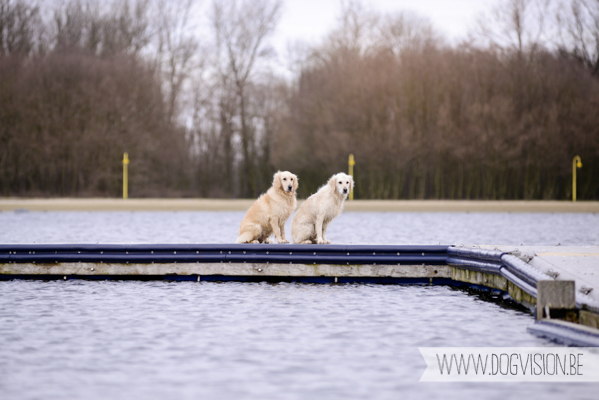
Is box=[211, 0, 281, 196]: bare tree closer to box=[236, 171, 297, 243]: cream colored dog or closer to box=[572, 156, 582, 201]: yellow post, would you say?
box=[572, 156, 582, 201]: yellow post

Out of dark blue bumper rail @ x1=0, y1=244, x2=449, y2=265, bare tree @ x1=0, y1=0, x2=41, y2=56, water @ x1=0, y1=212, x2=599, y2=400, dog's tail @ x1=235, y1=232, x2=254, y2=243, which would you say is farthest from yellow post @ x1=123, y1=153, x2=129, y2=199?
dog's tail @ x1=235, y1=232, x2=254, y2=243

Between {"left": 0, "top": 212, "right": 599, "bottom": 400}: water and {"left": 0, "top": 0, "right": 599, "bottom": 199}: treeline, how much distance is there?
103 feet

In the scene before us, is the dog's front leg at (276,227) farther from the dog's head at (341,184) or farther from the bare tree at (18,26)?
the bare tree at (18,26)

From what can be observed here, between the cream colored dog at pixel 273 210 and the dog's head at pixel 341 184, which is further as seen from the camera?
the cream colored dog at pixel 273 210

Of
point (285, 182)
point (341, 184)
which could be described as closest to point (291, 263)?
point (285, 182)

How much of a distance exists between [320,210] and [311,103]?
33.5 m

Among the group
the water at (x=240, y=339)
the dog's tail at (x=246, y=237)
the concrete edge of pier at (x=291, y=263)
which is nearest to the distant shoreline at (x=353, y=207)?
the concrete edge of pier at (x=291, y=263)

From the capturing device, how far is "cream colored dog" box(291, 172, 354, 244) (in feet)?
37.3

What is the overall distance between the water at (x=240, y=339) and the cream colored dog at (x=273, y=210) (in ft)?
2.79

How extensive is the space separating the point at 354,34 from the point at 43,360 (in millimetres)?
41196

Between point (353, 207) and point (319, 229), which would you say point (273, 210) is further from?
point (353, 207)

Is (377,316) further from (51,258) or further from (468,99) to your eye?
(468,99)

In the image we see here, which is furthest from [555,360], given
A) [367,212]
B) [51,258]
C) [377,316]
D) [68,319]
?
[367,212]

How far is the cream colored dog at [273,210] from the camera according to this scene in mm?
11438
